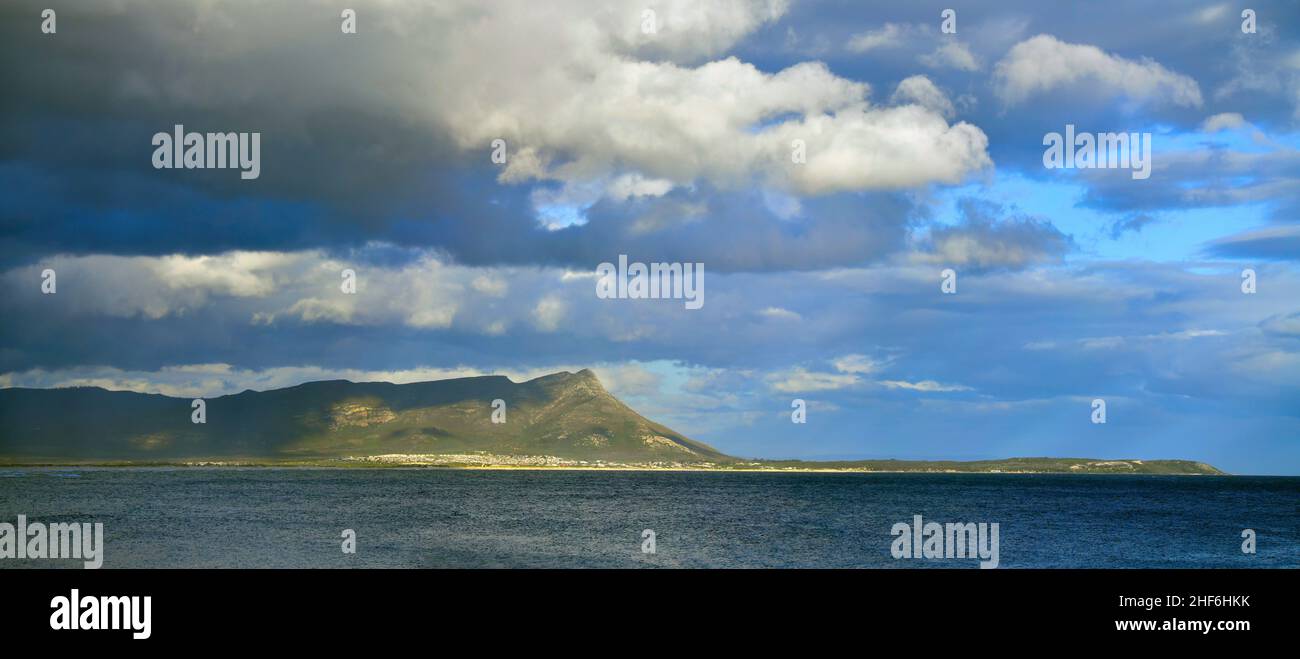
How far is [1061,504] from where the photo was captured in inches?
6216

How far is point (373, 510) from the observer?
123m
